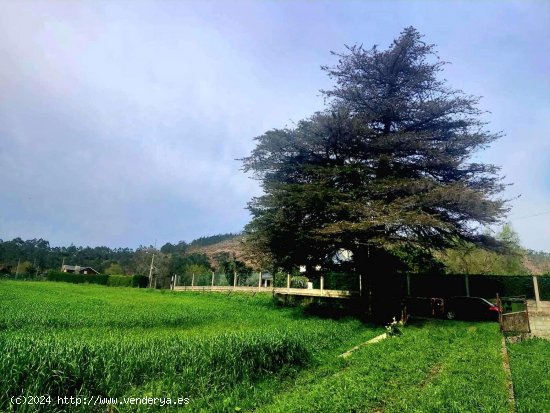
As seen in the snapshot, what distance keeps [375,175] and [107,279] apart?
62880mm

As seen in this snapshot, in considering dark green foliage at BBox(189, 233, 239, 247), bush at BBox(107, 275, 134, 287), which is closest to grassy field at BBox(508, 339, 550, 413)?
bush at BBox(107, 275, 134, 287)

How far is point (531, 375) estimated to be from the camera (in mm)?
8500

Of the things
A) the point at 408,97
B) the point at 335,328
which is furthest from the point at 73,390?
the point at 408,97

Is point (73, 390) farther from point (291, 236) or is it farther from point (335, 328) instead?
point (291, 236)

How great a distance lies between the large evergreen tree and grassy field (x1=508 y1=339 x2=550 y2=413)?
Result: 6098 millimetres

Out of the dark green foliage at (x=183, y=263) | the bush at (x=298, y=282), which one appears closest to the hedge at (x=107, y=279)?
the dark green foliage at (x=183, y=263)

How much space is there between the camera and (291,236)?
20312 millimetres

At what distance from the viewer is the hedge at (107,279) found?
63.2 metres

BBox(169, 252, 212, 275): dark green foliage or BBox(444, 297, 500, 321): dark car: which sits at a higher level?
BBox(169, 252, 212, 275): dark green foliage

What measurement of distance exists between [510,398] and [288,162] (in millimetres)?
16347

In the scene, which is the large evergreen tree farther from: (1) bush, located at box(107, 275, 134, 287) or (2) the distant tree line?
(1) bush, located at box(107, 275, 134, 287)

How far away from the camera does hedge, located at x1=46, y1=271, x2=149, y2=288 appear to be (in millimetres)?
63156

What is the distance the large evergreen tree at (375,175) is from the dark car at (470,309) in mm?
3235

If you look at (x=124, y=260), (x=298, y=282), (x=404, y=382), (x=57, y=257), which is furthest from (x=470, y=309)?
(x=57, y=257)
